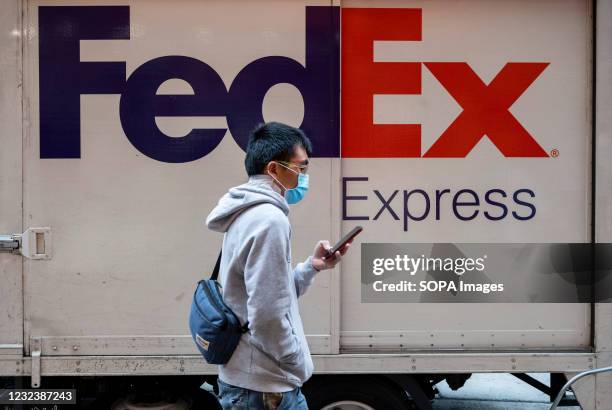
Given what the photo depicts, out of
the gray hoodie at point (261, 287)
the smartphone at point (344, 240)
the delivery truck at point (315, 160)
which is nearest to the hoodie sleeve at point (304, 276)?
the smartphone at point (344, 240)

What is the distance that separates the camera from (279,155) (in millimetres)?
2436

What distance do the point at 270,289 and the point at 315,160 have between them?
1.70 metres

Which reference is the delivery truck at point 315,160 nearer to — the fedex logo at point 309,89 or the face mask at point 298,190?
the fedex logo at point 309,89

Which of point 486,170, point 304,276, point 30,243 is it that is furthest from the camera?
point 486,170

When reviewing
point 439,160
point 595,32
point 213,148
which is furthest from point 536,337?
point 213,148

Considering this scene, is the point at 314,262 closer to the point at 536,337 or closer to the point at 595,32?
the point at 536,337

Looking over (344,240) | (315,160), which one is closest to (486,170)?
(315,160)

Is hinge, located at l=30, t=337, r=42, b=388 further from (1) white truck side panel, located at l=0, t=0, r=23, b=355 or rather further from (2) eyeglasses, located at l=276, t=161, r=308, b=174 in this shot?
(2) eyeglasses, located at l=276, t=161, r=308, b=174

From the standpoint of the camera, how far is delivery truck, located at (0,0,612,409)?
3.72 m

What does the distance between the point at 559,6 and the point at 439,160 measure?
1.16 m

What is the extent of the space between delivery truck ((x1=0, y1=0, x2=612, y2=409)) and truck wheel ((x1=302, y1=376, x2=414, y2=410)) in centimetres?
16

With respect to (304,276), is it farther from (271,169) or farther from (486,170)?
(486,170)

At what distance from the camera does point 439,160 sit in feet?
12.4

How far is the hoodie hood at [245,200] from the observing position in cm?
233
